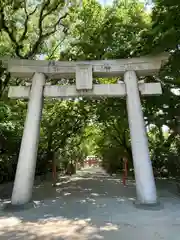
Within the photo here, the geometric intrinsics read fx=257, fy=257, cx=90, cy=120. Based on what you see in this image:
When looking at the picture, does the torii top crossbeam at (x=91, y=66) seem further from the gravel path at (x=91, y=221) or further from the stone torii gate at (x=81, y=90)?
the gravel path at (x=91, y=221)

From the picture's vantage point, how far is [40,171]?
589 inches

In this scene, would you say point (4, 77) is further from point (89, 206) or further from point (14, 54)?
point (89, 206)

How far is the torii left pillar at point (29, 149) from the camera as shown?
23.5 feet

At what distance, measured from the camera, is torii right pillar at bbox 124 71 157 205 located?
7035mm

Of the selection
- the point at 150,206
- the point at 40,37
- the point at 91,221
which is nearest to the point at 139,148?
the point at 150,206

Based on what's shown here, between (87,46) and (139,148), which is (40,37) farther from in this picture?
(139,148)

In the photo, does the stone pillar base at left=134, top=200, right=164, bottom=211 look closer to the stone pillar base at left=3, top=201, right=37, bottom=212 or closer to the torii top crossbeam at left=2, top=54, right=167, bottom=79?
the stone pillar base at left=3, top=201, right=37, bottom=212

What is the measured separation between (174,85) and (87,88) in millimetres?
4392

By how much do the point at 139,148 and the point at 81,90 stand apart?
2515 millimetres

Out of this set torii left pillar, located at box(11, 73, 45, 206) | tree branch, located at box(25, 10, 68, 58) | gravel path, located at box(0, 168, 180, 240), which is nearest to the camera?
gravel path, located at box(0, 168, 180, 240)

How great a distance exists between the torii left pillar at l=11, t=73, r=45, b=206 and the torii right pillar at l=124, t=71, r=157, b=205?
280 cm

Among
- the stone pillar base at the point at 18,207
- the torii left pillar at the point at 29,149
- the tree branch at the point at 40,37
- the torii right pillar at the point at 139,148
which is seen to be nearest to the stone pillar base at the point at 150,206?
the torii right pillar at the point at 139,148

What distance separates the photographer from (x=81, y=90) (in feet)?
26.4

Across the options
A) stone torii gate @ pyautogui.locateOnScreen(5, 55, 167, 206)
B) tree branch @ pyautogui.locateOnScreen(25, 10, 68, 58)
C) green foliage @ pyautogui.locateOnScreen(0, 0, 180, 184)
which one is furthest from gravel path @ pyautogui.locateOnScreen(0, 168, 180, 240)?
tree branch @ pyautogui.locateOnScreen(25, 10, 68, 58)
